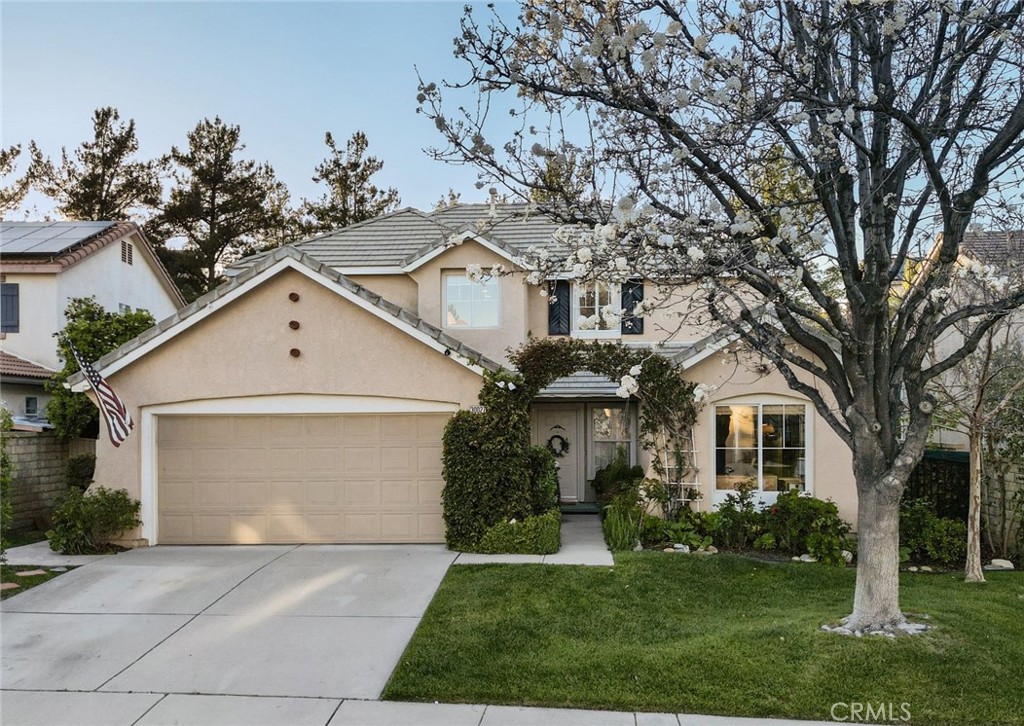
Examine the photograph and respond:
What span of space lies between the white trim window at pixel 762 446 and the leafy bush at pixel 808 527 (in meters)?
0.71

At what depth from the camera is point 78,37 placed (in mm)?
11828

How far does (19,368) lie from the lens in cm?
1678

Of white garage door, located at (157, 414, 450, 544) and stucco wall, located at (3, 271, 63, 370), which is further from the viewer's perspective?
stucco wall, located at (3, 271, 63, 370)

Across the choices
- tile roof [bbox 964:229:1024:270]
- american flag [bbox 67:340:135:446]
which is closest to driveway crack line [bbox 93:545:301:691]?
american flag [bbox 67:340:135:446]

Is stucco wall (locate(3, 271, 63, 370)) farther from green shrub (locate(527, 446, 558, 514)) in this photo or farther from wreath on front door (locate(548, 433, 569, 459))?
green shrub (locate(527, 446, 558, 514))

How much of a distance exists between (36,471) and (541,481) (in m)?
9.72

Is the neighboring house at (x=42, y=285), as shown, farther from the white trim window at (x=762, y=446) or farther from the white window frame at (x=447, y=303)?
the white trim window at (x=762, y=446)

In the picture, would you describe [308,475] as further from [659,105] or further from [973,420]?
[973,420]

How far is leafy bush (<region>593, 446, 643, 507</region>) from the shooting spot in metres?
14.2

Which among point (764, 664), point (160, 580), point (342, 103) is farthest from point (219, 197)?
point (764, 664)

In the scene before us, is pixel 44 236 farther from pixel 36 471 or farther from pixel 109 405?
pixel 109 405

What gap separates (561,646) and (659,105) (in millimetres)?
4819

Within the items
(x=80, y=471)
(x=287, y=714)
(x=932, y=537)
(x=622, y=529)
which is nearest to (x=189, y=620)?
(x=287, y=714)

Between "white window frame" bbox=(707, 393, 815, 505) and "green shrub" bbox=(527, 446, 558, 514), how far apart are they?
2.81 meters
